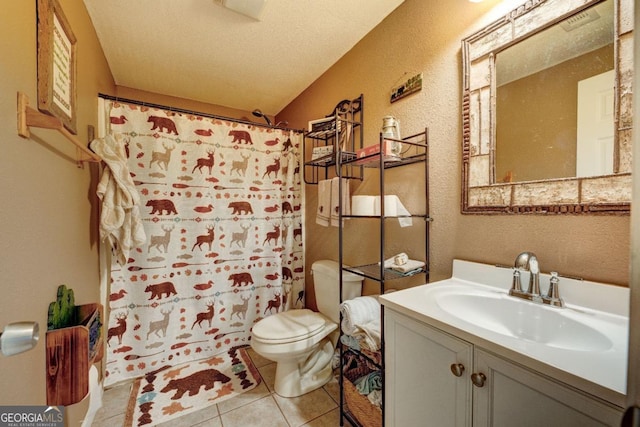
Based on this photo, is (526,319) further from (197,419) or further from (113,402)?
(113,402)

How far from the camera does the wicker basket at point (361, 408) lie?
1146 mm

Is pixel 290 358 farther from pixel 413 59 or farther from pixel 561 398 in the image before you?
pixel 413 59

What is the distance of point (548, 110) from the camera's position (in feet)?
2.94

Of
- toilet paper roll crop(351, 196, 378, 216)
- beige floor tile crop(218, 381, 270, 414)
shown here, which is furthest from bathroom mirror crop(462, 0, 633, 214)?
beige floor tile crop(218, 381, 270, 414)

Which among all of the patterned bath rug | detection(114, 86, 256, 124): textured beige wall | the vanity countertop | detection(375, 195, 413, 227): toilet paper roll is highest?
detection(114, 86, 256, 124): textured beige wall

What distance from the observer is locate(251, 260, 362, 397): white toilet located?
1472 mm

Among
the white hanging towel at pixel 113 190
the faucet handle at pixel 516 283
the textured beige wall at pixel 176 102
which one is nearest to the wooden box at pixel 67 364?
the white hanging towel at pixel 113 190

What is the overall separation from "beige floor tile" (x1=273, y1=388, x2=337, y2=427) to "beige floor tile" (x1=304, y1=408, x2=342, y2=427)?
0.9 inches

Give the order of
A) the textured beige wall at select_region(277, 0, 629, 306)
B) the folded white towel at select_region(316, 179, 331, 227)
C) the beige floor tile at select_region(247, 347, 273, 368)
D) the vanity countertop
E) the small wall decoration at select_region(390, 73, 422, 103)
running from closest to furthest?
1. the vanity countertop
2. the textured beige wall at select_region(277, 0, 629, 306)
3. the small wall decoration at select_region(390, 73, 422, 103)
4. the folded white towel at select_region(316, 179, 331, 227)
5. the beige floor tile at select_region(247, 347, 273, 368)

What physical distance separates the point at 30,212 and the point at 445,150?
1622 mm

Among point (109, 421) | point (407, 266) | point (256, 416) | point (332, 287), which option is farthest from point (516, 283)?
point (109, 421)

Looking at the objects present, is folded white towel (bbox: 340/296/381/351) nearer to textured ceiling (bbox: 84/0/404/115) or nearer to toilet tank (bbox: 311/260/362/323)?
toilet tank (bbox: 311/260/362/323)

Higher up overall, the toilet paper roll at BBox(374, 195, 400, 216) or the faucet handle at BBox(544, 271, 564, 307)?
the toilet paper roll at BBox(374, 195, 400, 216)

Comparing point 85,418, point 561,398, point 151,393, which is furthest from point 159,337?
point 561,398
